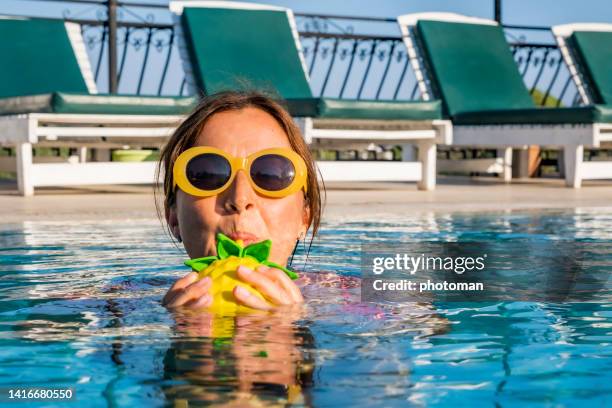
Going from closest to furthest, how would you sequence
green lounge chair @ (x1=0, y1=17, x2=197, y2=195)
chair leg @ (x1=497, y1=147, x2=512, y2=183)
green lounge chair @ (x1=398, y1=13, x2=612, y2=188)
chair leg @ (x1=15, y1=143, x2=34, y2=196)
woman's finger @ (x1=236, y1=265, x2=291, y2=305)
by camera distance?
woman's finger @ (x1=236, y1=265, x2=291, y2=305) → green lounge chair @ (x1=0, y1=17, x2=197, y2=195) → chair leg @ (x1=15, y1=143, x2=34, y2=196) → green lounge chair @ (x1=398, y1=13, x2=612, y2=188) → chair leg @ (x1=497, y1=147, x2=512, y2=183)

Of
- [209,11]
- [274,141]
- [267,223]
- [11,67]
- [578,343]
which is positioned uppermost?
[209,11]

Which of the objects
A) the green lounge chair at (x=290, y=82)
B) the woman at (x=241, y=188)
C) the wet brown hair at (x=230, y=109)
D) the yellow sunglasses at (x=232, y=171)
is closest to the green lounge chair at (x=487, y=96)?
the green lounge chair at (x=290, y=82)

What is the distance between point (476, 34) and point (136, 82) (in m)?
3.66

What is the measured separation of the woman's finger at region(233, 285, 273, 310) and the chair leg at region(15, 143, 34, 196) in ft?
18.4

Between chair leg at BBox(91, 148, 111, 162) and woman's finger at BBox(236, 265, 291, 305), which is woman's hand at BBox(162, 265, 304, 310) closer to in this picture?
woman's finger at BBox(236, 265, 291, 305)

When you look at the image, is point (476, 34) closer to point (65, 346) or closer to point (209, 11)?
point (209, 11)

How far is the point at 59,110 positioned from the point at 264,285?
17.7 ft

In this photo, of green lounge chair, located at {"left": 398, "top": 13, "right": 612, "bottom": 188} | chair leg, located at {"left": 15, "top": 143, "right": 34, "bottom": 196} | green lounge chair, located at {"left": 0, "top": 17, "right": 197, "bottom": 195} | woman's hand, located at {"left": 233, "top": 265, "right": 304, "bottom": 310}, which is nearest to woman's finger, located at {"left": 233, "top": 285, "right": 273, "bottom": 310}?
woman's hand, located at {"left": 233, "top": 265, "right": 304, "bottom": 310}

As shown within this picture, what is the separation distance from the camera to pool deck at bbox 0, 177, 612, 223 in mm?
5906

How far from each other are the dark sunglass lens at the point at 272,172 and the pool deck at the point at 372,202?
3252 mm

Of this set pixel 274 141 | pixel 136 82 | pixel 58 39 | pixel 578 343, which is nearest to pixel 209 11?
pixel 58 39

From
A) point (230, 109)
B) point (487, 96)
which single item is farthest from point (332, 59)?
point (230, 109)

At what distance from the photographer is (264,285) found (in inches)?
84.4

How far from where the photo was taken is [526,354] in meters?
1.94
